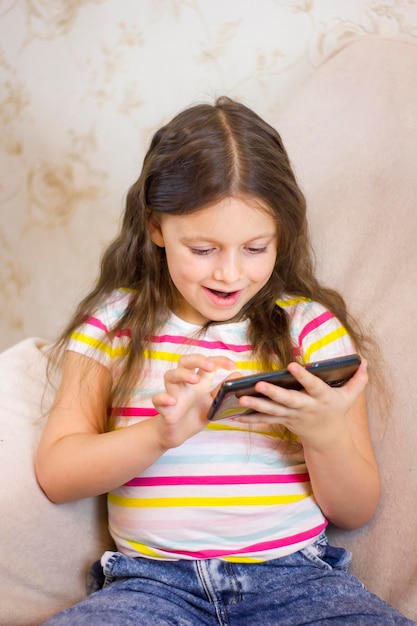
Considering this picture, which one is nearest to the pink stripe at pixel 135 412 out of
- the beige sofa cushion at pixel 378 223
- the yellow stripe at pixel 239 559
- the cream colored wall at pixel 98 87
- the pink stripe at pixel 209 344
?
the pink stripe at pixel 209 344

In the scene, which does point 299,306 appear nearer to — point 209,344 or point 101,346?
point 209,344

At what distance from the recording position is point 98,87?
1.69 metres

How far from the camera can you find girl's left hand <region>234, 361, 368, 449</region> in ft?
2.73

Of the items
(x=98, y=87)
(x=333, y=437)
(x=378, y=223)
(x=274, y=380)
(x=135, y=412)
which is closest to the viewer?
(x=274, y=380)

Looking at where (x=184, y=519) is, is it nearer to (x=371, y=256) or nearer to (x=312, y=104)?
(x=371, y=256)

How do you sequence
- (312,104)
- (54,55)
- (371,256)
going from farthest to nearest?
(54,55) < (312,104) < (371,256)

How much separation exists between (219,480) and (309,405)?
0.20 metres

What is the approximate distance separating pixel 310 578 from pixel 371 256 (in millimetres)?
486

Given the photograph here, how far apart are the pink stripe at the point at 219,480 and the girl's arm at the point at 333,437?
3 centimetres

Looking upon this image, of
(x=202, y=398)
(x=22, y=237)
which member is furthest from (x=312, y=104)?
(x=22, y=237)

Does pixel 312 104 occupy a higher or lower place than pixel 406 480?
higher

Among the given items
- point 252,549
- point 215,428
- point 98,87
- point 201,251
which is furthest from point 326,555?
point 98,87

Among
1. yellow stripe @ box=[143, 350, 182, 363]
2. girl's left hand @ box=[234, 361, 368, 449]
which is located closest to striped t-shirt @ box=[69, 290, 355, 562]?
yellow stripe @ box=[143, 350, 182, 363]

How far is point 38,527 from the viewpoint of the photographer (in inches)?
40.3
